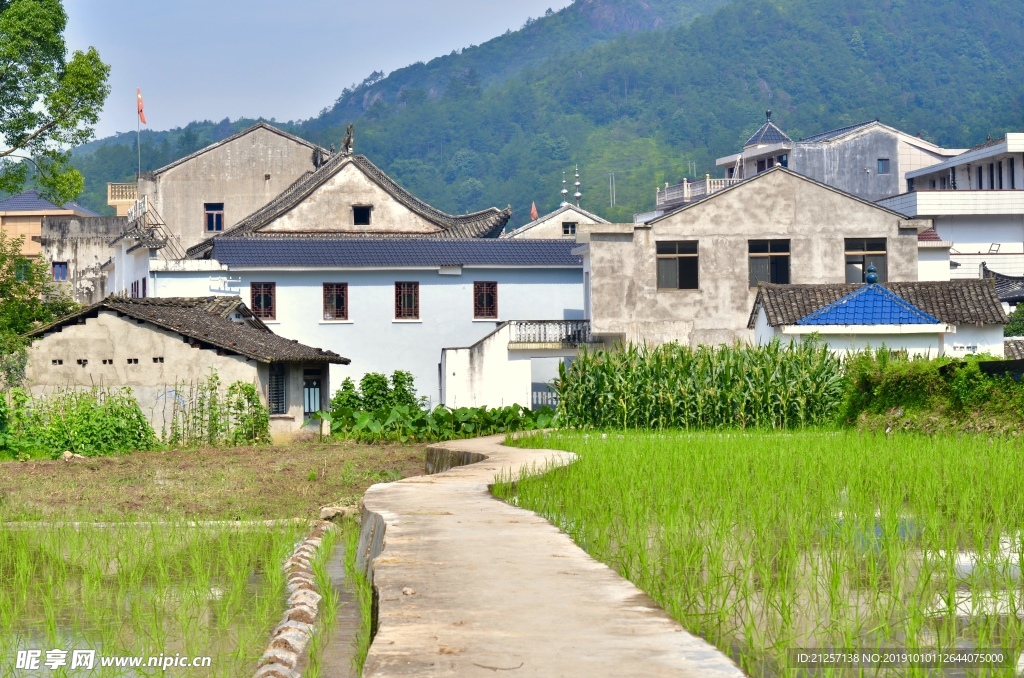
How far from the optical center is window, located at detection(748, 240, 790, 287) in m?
36.5

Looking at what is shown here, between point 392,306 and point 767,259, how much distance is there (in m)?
12.0

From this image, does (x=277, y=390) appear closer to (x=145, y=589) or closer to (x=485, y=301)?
(x=485, y=301)

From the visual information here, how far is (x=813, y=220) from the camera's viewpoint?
120ft

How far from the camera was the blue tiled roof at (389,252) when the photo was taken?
39.7 m

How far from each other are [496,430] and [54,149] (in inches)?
493

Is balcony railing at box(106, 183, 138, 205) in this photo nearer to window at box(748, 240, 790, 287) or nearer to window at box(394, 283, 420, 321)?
window at box(394, 283, 420, 321)

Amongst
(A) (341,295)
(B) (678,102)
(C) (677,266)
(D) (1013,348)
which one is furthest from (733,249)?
(B) (678,102)

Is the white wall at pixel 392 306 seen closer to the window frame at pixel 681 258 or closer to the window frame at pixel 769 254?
the window frame at pixel 681 258

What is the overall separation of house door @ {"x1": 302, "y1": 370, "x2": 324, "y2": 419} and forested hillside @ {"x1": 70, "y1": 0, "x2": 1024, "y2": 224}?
6853 cm

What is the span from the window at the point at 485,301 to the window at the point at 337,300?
164 inches

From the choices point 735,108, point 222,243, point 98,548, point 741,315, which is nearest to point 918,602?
point 98,548

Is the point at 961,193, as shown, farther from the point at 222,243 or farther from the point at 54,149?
the point at 54,149

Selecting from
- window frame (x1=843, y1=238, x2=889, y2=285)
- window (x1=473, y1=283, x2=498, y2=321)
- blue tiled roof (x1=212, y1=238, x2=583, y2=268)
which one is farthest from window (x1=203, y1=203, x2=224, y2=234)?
window frame (x1=843, y1=238, x2=889, y2=285)

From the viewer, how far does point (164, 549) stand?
11484 mm
